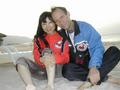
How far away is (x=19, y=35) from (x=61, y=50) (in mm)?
1014

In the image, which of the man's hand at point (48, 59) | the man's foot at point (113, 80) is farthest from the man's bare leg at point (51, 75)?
the man's foot at point (113, 80)

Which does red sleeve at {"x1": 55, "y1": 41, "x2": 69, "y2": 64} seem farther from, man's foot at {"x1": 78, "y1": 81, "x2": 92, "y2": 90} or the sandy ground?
man's foot at {"x1": 78, "y1": 81, "x2": 92, "y2": 90}

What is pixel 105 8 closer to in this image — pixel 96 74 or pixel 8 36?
pixel 8 36

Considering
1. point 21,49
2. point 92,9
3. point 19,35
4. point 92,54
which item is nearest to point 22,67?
point 92,54

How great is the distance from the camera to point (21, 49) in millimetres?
2729

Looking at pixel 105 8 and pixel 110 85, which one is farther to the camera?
pixel 105 8

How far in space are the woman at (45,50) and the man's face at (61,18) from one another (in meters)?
0.09

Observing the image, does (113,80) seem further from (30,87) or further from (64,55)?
(30,87)

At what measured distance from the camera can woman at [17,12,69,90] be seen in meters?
1.88

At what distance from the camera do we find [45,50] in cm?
193

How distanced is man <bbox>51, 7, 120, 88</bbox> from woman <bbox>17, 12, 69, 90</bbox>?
54 mm

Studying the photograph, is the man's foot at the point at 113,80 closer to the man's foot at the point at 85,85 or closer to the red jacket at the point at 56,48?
the man's foot at the point at 85,85

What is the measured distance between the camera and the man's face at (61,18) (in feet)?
6.04

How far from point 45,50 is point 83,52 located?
10.4 inches
